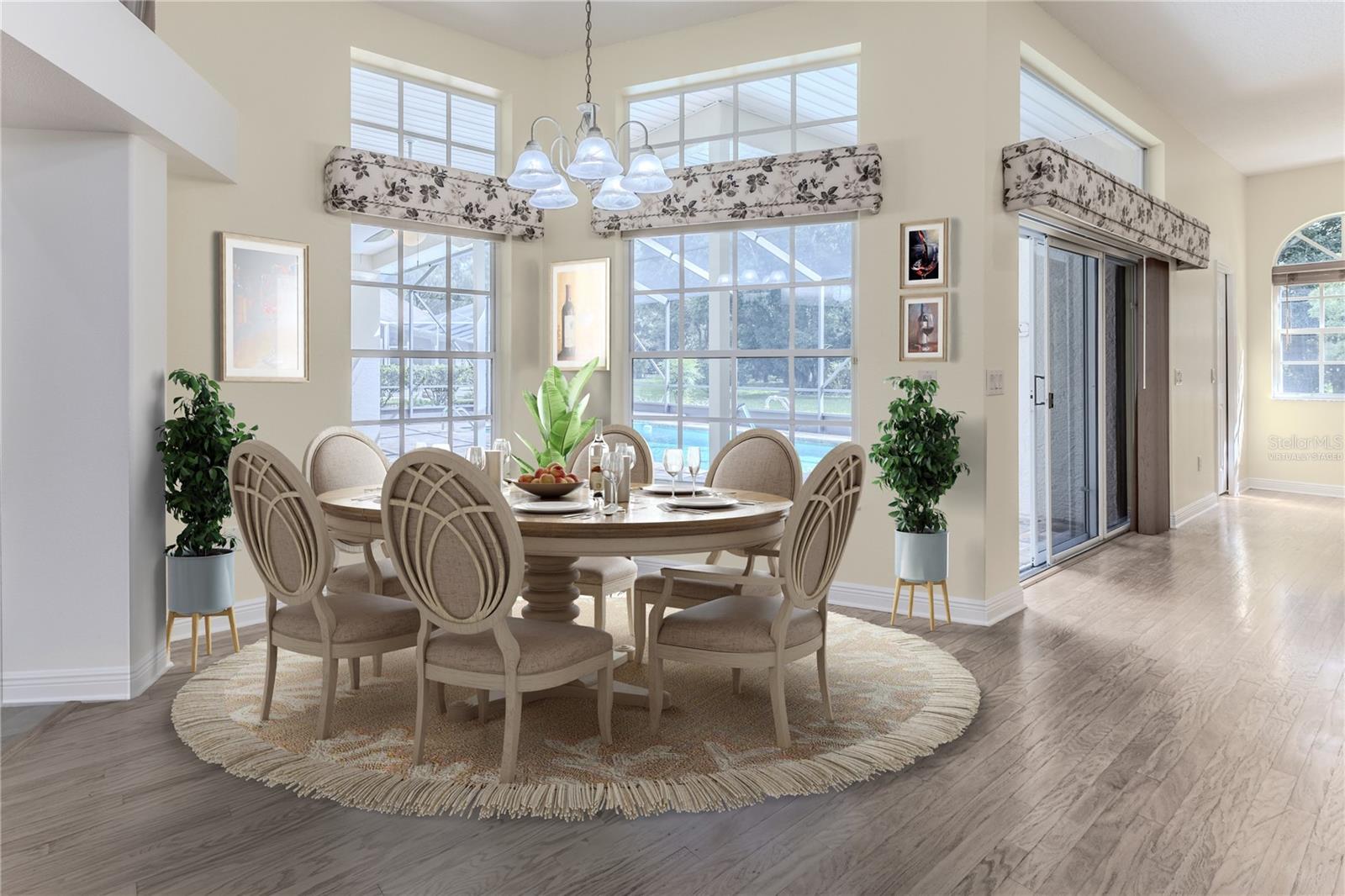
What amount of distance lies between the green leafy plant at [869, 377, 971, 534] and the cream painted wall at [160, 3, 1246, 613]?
211mm

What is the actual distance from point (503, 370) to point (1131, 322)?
4.63 metres

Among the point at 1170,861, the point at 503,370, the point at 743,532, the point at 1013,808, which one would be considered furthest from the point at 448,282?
the point at 1170,861

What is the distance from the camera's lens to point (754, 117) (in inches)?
210

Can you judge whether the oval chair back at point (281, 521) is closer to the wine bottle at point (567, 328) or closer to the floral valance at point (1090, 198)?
the wine bottle at point (567, 328)

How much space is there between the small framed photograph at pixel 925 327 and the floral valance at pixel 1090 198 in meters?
0.60

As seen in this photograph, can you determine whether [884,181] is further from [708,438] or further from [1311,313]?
[1311,313]

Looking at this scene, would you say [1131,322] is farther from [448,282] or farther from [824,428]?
[448,282]

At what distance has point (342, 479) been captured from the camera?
3875mm

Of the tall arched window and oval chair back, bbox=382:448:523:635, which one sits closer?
oval chair back, bbox=382:448:523:635

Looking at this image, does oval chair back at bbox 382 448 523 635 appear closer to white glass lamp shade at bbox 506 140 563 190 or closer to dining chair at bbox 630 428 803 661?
dining chair at bbox 630 428 803 661

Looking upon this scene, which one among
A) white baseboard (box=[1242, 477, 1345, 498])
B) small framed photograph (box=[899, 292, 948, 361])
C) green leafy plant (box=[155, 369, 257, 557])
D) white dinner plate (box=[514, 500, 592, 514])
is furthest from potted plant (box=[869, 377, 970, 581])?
white baseboard (box=[1242, 477, 1345, 498])

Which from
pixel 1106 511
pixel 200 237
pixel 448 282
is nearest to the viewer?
pixel 200 237

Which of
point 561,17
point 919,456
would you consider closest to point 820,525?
point 919,456

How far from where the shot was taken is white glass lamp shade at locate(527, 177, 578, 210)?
357 centimetres
